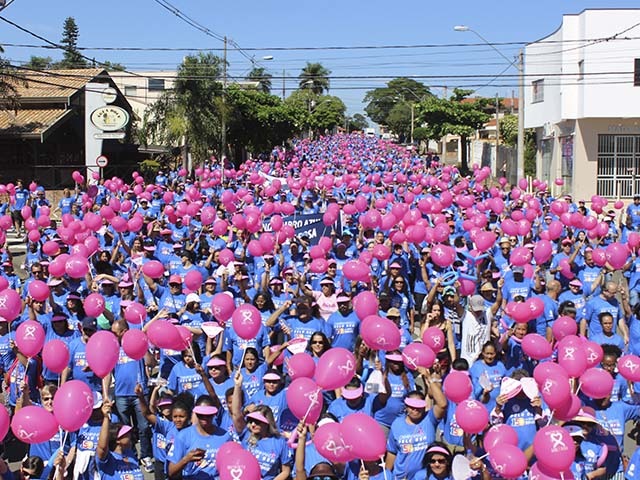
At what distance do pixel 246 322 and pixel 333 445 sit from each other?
230cm

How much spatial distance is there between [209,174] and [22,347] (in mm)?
17530

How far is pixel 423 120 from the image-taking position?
52750 mm

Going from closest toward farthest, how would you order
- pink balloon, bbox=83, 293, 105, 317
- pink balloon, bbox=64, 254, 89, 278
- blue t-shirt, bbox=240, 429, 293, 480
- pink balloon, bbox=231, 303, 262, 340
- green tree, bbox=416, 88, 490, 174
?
blue t-shirt, bbox=240, 429, 293, 480 < pink balloon, bbox=231, 303, 262, 340 < pink balloon, bbox=83, 293, 105, 317 < pink balloon, bbox=64, 254, 89, 278 < green tree, bbox=416, 88, 490, 174

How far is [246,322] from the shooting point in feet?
22.4

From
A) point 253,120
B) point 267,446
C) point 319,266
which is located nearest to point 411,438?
point 267,446

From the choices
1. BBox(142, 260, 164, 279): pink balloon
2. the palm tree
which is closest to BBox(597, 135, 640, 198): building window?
BBox(142, 260, 164, 279): pink balloon

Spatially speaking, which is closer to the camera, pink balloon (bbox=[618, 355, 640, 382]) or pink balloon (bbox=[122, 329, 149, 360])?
pink balloon (bbox=[618, 355, 640, 382])

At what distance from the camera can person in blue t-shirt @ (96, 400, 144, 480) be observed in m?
5.29

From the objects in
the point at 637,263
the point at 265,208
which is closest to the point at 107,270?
the point at 265,208

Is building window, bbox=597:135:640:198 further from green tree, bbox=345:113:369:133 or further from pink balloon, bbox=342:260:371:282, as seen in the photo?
green tree, bbox=345:113:369:133

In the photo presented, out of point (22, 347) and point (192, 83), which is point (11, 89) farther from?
point (22, 347)

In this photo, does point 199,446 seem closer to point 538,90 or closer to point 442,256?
point 442,256

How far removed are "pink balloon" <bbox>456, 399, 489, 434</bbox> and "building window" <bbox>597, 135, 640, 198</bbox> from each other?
29092 mm

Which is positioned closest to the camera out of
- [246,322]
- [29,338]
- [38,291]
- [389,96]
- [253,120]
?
[29,338]
